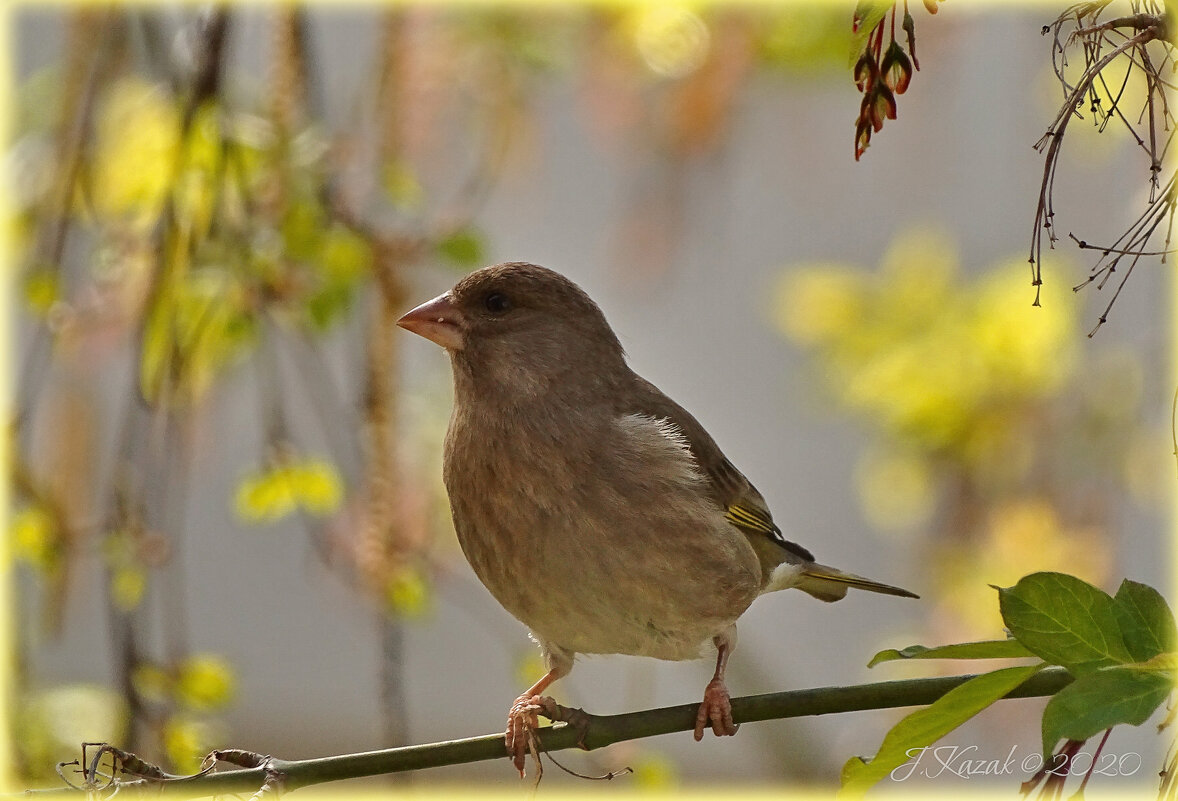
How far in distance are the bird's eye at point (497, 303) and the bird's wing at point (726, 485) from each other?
14.7 inches

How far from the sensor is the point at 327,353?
22.6 feet

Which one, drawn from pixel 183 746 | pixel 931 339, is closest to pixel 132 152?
pixel 183 746

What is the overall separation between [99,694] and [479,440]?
1.46 meters

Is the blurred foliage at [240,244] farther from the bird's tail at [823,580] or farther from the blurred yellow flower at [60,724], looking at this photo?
the bird's tail at [823,580]

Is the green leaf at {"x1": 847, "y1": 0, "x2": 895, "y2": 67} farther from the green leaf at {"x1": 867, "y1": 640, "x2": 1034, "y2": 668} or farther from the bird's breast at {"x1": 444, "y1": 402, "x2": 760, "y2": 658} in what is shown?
the bird's breast at {"x1": 444, "y1": 402, "x2": 760, "y2": 658}

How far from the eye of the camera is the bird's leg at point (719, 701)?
2428 millimetres

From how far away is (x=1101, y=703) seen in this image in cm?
137

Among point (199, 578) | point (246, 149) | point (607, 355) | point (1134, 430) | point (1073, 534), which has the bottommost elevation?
point (199, 578)

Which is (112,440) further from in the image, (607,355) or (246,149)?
(607,355)

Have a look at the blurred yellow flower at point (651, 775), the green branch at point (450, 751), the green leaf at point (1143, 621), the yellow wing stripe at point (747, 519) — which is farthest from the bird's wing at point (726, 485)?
the green leaf at point (1143, 621)

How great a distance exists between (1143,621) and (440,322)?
1.84 m

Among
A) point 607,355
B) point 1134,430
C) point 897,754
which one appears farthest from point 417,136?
point 897,754

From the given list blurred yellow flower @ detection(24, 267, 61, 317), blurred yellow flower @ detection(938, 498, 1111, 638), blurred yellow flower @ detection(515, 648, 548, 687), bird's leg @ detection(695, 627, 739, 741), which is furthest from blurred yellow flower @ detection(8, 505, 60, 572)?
blurred yellow flower @ detection(938, 498, 1111, 638)

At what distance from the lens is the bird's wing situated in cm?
316
